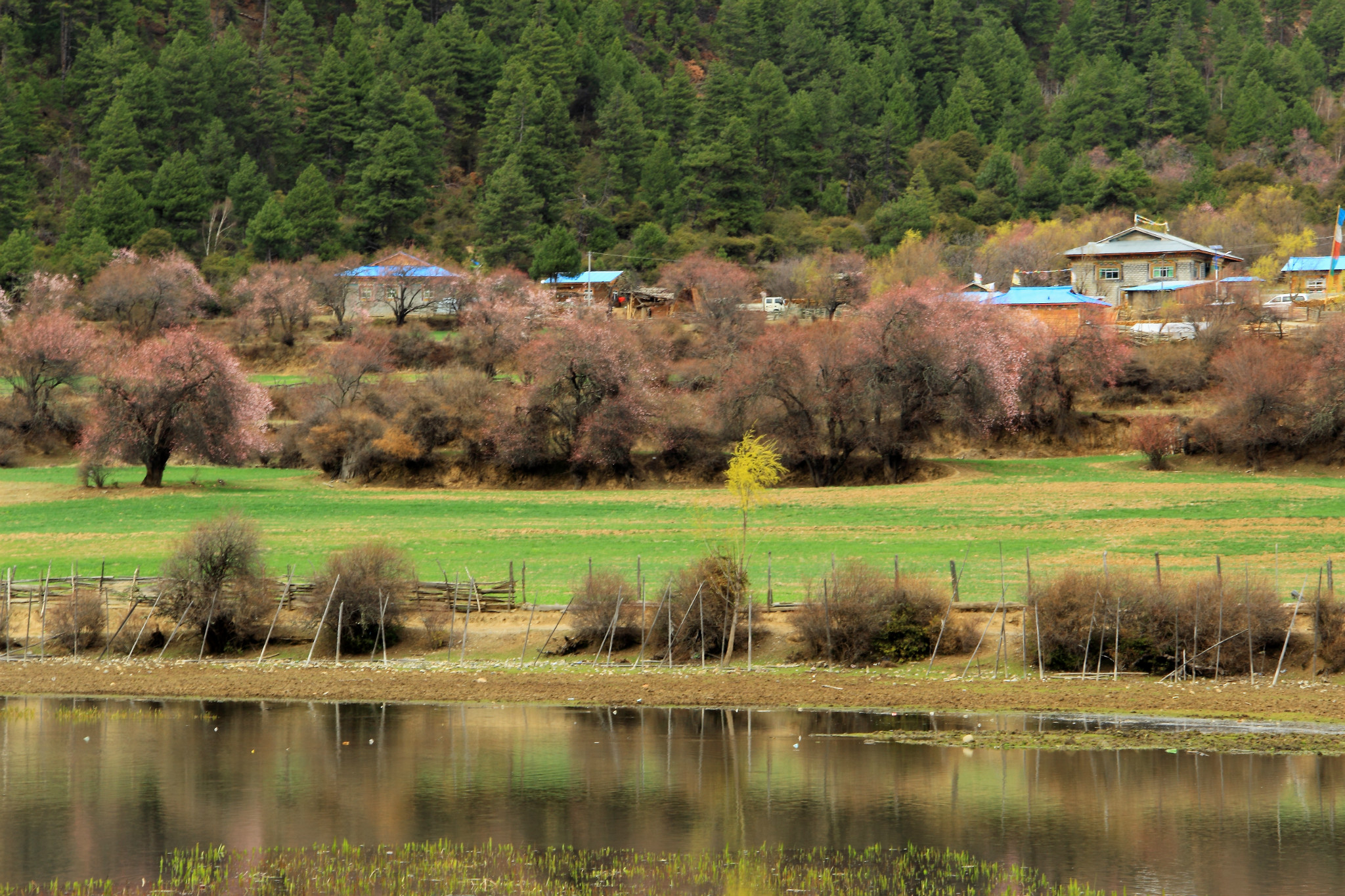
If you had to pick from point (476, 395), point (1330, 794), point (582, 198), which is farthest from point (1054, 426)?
point (582, 198)

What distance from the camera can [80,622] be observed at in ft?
125

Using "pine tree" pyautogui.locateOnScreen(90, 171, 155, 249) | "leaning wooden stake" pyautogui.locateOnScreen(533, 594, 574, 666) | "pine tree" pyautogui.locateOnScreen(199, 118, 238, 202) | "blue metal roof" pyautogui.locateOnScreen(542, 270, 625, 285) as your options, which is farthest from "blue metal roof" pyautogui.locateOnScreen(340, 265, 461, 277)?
"leaning wooden stake" pyautogui.locateOnScreen(533, 594, 574, 666)

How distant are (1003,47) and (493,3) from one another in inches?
2378

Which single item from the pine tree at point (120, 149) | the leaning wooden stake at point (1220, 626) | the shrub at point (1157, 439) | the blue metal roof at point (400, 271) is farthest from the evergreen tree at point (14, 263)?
the leaning wooden stake at point (1220, 626)

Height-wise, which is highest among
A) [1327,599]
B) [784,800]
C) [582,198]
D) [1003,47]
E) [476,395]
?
[1003,47]

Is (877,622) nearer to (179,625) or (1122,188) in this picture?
(179,625)

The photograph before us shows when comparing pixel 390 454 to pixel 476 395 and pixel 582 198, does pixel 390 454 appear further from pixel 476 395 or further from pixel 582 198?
pixel 582 198

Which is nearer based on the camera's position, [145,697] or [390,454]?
[145,697]

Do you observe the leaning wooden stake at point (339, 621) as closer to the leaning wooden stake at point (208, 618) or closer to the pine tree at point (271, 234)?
the leaning wooden stake at point (208, 618)

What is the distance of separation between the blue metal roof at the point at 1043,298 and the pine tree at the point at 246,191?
62822 mm

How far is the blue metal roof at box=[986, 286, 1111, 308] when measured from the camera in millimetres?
91500

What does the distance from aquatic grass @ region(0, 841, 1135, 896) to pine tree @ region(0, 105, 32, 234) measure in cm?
10570

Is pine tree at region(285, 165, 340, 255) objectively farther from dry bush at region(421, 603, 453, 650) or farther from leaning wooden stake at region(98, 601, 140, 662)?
dry bush at region(421, 603, 453, 650)

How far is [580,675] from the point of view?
33969 mm
